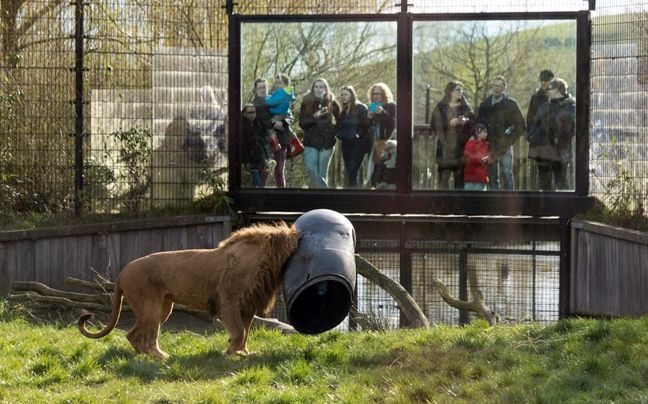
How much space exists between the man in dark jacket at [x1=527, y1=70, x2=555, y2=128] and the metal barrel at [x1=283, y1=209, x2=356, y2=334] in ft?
17.7

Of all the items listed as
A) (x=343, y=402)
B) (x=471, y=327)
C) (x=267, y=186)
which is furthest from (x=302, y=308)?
(x=267, y=186)

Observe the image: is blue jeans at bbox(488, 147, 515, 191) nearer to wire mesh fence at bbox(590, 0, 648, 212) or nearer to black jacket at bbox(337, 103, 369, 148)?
wire mesh fence at bbox(590, 0, 648, 212)

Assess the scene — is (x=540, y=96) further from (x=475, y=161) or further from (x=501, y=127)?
(x=475, y=161)

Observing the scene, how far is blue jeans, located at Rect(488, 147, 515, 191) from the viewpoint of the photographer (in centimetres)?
1499

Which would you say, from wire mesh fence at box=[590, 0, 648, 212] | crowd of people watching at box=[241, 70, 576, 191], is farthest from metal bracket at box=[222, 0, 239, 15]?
wire mesh fence at box=[590, 0, 648, 212]

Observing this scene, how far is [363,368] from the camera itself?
8.82 metres

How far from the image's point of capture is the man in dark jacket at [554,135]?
48.9 feet

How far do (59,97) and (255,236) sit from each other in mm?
6654

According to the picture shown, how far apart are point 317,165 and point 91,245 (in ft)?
10.2

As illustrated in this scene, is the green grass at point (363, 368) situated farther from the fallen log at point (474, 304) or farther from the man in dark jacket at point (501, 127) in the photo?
the man in dark jacket at point (501, 127)

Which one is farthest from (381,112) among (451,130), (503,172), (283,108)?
(503,172)

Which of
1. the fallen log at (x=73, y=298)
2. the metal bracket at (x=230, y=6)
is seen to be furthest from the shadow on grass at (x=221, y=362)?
the metal bracket at (x=230, y=6)

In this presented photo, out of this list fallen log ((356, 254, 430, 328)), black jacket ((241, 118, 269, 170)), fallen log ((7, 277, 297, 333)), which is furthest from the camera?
black jacket ((241, 118, 269, 170))

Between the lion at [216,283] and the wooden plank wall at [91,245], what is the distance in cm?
410
